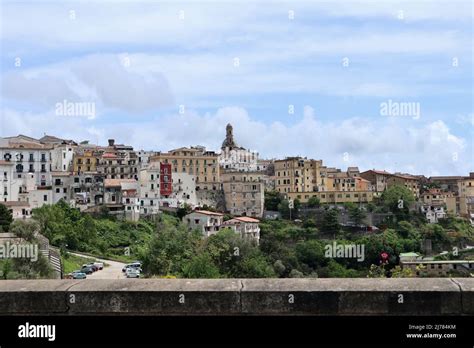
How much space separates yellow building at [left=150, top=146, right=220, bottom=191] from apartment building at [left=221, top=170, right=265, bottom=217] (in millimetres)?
1369

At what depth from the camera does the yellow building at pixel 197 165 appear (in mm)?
78438

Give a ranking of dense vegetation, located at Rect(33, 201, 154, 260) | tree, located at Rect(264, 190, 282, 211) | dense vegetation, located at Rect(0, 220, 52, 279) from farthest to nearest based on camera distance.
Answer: tree, located at Rect(264, 190, 282, 211), dense vegetation, located at Rect(33, 201, 154, 260), dense vegetation, located at Rect(0, 220, 52, 279)

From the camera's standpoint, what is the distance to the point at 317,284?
4.26 metres

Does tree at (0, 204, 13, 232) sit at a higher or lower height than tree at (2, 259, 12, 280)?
higher

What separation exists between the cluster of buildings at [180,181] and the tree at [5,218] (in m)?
3.84

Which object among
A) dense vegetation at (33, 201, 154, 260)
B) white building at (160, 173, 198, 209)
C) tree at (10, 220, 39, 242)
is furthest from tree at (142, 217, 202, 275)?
white building at (160, 173, 198, 209)

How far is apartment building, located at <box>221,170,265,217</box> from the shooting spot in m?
77.6

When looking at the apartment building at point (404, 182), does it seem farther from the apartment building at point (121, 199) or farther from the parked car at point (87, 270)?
the parked car at point (87, 270)

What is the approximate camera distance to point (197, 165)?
7944 cm

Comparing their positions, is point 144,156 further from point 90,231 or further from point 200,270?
point 200,270

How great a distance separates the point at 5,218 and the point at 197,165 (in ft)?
103

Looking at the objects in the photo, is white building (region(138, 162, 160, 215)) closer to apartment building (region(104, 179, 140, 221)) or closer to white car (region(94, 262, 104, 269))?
apartment building (region(104, 179, 140, 221))

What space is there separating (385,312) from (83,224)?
5155 cm

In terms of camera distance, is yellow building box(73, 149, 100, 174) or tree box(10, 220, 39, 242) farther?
yellow building box(73, 149, 100, 174)
